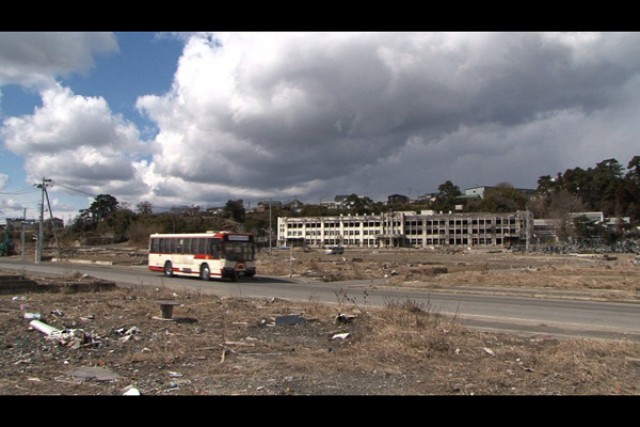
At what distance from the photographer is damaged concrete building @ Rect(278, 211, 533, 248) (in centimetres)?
16338

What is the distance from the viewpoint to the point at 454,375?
24.6 feet

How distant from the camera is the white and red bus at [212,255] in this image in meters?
30.8

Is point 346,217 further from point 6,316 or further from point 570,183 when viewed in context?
point 6,316

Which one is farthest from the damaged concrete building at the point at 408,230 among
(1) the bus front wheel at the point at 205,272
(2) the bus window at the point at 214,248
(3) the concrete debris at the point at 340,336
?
(3) the concrete debris at the point at 340,336

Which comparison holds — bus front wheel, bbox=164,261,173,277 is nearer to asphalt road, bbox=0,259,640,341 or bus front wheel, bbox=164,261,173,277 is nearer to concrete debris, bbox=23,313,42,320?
asphalt road, bbox=0,259,640,341

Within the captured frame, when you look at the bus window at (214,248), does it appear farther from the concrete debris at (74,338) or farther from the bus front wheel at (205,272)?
the concrete debris at (74,338)

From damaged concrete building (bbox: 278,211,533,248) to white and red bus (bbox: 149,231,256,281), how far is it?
138612mm

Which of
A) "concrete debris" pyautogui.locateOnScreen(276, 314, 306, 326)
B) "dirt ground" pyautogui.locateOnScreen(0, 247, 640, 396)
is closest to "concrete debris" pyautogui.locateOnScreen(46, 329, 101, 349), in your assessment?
"dirt ground" pyautogui.locateOnScreen(0, 247, 640, 396)

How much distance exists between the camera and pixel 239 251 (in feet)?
103

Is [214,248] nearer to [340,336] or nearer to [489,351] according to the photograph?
[340,336]

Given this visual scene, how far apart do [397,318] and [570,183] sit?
19123 cm

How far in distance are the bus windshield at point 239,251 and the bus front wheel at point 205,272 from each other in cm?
166

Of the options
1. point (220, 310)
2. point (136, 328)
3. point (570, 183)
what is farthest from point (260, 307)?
point (570, 183)

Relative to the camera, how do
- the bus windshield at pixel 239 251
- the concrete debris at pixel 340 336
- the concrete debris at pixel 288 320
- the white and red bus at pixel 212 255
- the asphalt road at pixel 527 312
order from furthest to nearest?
the bus windshield at pixel 239 251
the white and red bus at pixel 212 255
the asphalt road at pixel 527 312
the concrete debris at pixel 288 320
the concrete debris at pixel 340 336
